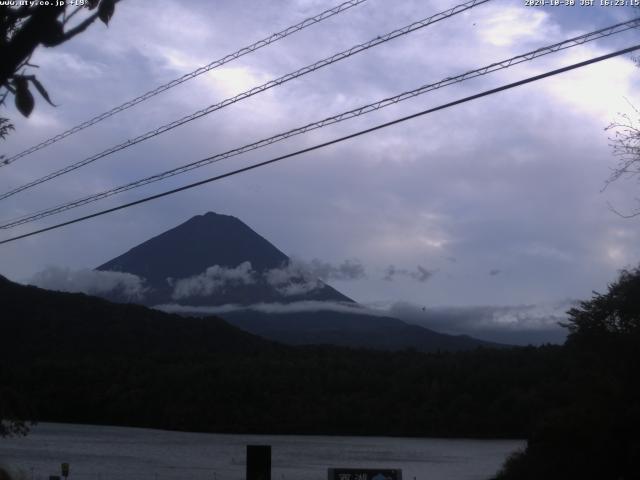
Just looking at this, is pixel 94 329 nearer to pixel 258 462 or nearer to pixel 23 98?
pixel 258 462

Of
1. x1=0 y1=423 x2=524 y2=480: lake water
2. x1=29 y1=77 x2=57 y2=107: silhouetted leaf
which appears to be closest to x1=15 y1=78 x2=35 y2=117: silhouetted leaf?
x1=29 y1=77 x2=57 y2=107: silhouetted leaf

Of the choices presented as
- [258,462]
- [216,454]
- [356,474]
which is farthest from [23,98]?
[216,454]

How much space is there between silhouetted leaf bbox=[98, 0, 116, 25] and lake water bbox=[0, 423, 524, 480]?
34.4m

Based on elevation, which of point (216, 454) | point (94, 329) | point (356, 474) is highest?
point (94, 329)

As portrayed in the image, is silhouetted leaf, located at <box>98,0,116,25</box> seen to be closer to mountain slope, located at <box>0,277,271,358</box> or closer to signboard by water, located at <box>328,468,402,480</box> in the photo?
signboard by water, located at <box>328,468,402,480</box>

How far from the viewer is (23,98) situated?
4.37m

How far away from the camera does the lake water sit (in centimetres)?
4884

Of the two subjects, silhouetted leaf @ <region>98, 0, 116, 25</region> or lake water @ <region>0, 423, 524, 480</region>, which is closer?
silhouetted leaf @ <region>98, 0, 116, 25</region>

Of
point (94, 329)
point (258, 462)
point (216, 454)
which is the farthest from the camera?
point (94, 329)

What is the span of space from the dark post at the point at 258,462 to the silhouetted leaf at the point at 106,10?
10257mm

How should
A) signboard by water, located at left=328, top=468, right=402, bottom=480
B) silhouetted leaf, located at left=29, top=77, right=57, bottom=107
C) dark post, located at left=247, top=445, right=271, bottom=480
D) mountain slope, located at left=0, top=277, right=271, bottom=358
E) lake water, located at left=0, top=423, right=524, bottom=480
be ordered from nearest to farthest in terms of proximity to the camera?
1. silhouetted leaf, located at left=29, top=77, right=57, bottom=107
2. signboard by water, located at left=328, top=468, right=402, bottom=480
3. dark post, located at left=247, top=445, right=271, bottom=480
4. lake water, located at left=0, top=423, right=524, bottom=480
5. mountain slope, located at left=0, top=277, right=271, bottom=358

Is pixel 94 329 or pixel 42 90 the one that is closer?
pixel 42 90

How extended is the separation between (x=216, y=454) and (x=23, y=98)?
210 ft

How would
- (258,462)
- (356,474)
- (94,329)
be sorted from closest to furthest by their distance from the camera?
(356,474) → (258,462) → (94,329)
